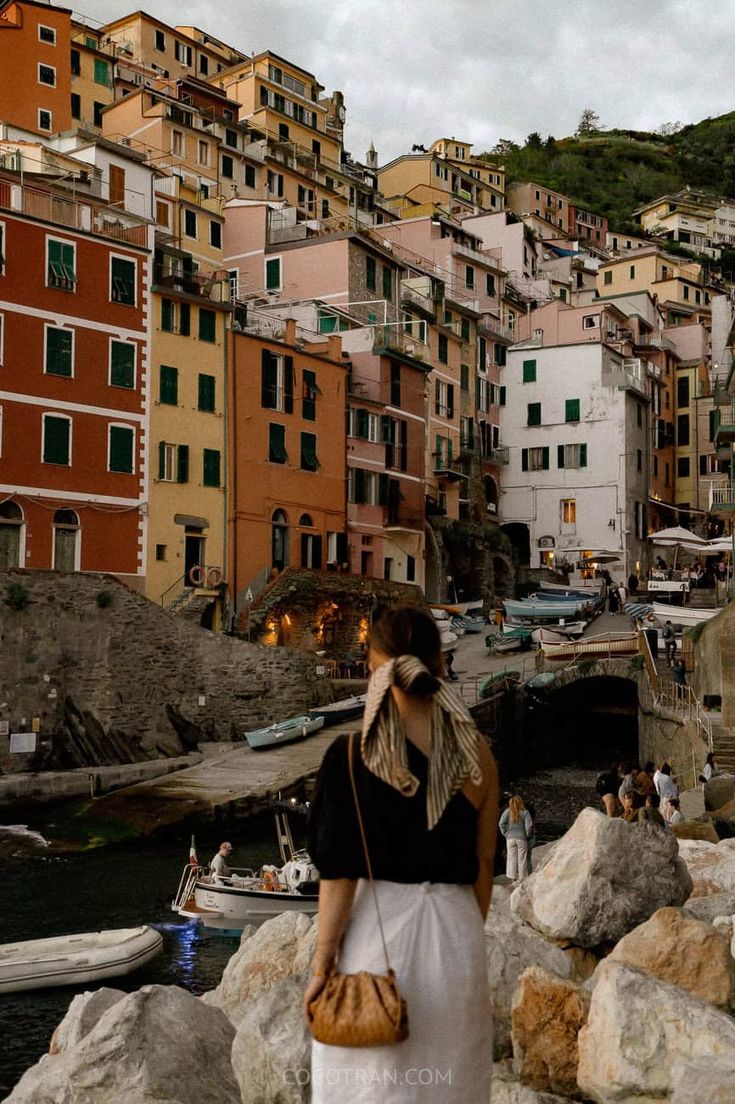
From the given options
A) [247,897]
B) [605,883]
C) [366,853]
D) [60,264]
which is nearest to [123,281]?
[60,264]

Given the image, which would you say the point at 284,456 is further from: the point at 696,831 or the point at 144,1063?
the point at 144,1063

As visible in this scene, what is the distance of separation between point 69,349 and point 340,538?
15041mm

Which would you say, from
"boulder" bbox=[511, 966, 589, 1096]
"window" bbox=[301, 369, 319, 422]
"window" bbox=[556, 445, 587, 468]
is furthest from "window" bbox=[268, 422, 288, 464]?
"boulder" bbox=[511, 966, 589, 1096]

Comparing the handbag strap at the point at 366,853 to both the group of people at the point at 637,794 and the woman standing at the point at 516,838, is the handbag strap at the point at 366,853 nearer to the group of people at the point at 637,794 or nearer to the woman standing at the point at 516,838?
the group of people at the point at 637,794

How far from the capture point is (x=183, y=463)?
4088cm

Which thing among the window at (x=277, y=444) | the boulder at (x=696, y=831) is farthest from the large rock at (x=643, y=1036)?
the window at (x=277, y=444)

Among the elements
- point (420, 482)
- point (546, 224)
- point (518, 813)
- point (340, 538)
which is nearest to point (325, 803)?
point (518, 813)

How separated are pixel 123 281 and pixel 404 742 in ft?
124

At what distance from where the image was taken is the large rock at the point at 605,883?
362 inches

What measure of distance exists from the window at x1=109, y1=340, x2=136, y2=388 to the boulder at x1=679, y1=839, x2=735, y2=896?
28.7 m

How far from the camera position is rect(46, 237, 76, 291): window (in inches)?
1446

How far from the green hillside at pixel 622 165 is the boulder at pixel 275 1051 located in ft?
422

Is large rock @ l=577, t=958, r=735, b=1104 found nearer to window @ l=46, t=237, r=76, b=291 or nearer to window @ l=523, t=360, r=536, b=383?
window @ l=46, t=237, r=76, b=291

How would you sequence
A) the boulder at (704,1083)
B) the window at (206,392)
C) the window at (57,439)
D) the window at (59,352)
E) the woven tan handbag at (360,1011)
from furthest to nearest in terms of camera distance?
the window at (206,392) → the window at (59,352) → the window at (57,439) → the boulder at (704,1083) → the woven tan handbag at (360,1011)
